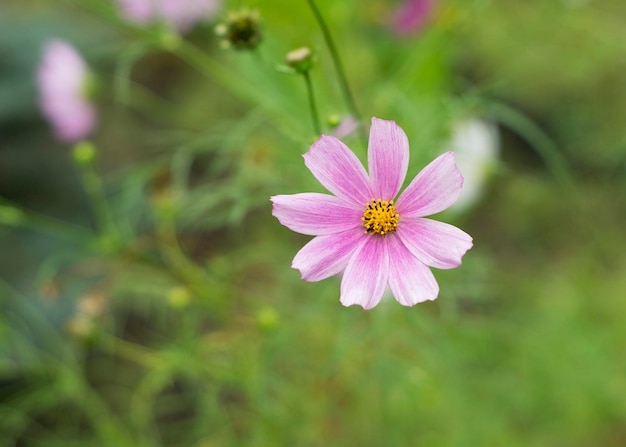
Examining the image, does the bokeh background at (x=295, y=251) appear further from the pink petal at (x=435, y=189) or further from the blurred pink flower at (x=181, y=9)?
the pink petal at (x=435, y=189)

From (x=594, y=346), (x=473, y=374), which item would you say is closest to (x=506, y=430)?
(x=473, y=374)

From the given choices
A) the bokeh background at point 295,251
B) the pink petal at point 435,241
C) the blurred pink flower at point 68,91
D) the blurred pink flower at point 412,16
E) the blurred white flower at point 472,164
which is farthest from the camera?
the blurred white flower at point 472,164

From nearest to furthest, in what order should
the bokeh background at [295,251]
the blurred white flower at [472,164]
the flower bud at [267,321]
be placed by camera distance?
the flower bud at [267,321] → the bokeh background at [295,251] → the blurred white flower at [472,164]

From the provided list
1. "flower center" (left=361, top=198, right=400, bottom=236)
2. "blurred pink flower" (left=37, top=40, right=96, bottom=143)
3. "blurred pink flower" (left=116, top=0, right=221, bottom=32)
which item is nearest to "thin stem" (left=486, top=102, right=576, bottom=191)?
"flower center" (left=361, top=198, right=400, bottom=236)

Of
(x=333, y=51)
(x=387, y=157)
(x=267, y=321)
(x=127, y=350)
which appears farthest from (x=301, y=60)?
(x=127, y=350)

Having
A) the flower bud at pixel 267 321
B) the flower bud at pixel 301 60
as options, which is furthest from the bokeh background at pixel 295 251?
the flower bud at pixel 301 60

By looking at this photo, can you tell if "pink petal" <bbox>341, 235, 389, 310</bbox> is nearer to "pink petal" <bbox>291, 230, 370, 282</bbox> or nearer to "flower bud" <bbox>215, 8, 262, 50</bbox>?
"pink petal" <bbox>291, 230, 370, 282</bbox>

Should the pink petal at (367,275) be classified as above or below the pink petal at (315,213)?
below

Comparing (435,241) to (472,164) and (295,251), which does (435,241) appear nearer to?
(295,251)
